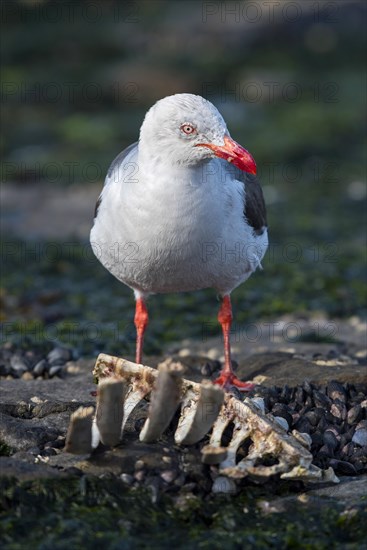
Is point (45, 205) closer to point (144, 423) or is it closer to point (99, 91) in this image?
point (99, 91)

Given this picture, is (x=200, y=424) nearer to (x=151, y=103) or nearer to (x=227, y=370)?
(x=227, y=370)

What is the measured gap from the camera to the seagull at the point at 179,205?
19.6 ft

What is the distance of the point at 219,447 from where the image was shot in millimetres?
5082

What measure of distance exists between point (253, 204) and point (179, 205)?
111cm

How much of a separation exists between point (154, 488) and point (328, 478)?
100 cm

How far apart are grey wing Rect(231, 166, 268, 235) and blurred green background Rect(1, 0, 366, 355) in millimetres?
1946

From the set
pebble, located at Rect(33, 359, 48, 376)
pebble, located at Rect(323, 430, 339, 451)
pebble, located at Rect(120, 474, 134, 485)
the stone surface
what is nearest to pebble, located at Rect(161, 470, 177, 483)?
the stone surface

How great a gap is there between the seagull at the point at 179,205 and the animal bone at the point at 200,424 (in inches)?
41.6

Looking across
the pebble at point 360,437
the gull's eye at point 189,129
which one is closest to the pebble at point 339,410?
the pebble at point 360,437

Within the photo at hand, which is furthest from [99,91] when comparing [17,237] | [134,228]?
[134,228]

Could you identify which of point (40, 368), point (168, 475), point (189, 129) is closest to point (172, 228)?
point (189, 129)

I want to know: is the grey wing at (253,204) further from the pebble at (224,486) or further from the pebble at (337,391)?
the pebble at (224,486)

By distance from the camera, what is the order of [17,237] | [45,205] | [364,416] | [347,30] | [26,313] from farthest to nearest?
[347,30], [45,205], [17,237], [26,313], [364,416]

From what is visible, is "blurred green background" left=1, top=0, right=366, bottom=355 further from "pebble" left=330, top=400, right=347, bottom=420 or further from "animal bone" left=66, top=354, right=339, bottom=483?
"animal bone" left=66, top=354, right=339, bottom=483
